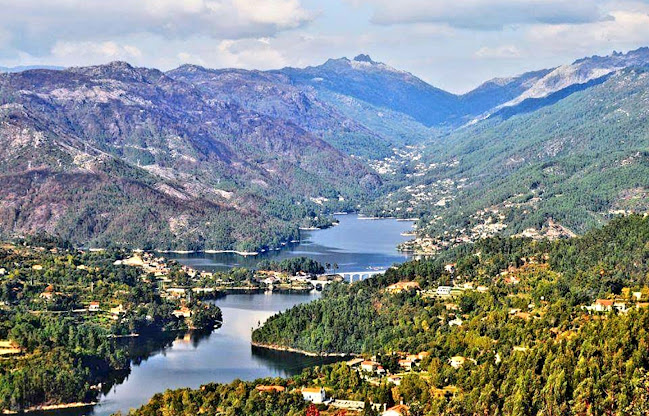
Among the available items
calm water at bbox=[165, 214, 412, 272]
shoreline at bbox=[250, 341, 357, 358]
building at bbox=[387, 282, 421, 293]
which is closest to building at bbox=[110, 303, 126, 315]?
Answer: shoreline at bbox=[250, 341, 357, 358]

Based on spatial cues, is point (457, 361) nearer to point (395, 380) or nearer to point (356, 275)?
point (395, 380)

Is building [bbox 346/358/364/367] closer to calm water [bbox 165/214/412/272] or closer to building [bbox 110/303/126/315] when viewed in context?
building [bbox 110/303/126/315]

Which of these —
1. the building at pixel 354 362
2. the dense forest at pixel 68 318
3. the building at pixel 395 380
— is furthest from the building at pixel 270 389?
the dense forest at pixel 68 318

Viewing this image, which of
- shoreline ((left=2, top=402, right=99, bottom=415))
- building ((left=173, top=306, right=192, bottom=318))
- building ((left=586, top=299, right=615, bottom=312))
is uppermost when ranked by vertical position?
building ((left=586, top=299, right=615, bottom=312))

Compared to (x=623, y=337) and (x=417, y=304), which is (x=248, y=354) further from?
(x=623, y=337)

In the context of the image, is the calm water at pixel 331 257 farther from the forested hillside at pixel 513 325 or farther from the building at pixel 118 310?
the building at pixel 118 310

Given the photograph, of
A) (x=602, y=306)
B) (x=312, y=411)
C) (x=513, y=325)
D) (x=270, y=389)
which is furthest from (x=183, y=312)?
(x=312, y=411)

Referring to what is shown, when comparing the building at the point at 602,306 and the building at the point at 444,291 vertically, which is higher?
the building at the point at 444,291
